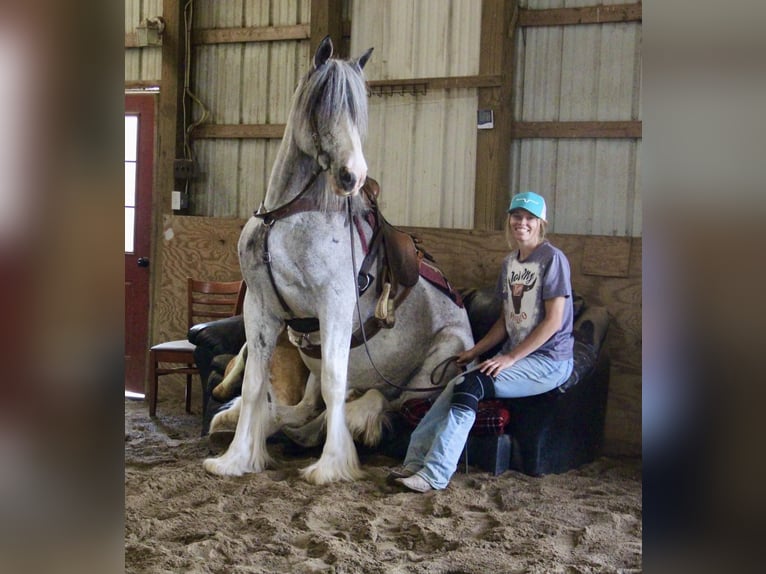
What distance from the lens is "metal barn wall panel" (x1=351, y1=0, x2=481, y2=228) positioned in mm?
4672

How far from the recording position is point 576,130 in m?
4.45

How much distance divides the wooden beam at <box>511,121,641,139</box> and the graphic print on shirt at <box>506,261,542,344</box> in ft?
4.34

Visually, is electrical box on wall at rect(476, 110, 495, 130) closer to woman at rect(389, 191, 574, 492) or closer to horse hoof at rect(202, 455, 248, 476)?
woman at rect(389, 191, 574, 492)

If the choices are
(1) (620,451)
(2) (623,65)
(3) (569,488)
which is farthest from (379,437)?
(2) (623,65)

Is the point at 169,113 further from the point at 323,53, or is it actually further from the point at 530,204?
the point at 530,204

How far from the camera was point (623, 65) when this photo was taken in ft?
14.3

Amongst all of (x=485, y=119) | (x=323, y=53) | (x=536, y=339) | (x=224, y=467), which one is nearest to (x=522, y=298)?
(x=536, y=339)

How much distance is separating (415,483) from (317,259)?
965 millimetres

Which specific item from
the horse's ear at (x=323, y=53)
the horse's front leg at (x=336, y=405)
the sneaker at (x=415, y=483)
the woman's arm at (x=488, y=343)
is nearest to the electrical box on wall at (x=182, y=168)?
the horse's ear at (x=323, y=53)

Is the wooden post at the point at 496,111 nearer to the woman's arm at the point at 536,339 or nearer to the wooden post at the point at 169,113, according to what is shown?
the woman's arm at the point at 536,339

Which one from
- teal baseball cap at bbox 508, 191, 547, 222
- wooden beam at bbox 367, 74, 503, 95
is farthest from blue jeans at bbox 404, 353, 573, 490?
wooden beam at bbox 367, 74, 503, 95
